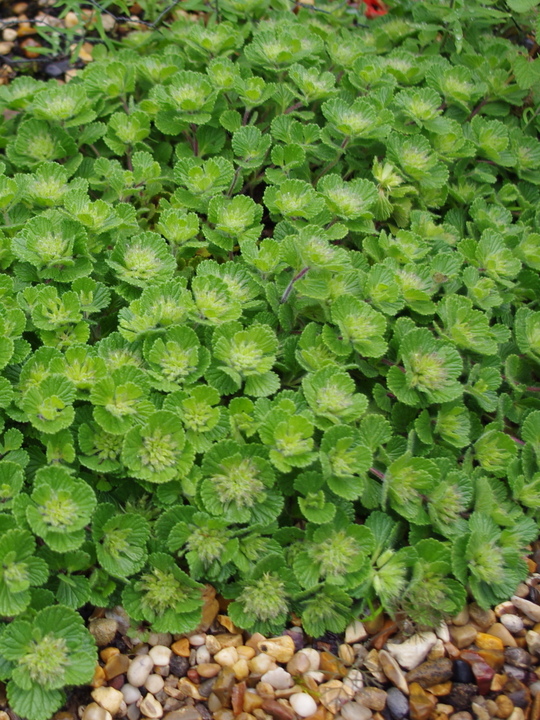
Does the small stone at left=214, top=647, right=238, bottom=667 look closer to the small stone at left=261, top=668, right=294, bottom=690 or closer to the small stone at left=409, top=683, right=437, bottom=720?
the small stone at left=261, top=668, right=294, bottom=690

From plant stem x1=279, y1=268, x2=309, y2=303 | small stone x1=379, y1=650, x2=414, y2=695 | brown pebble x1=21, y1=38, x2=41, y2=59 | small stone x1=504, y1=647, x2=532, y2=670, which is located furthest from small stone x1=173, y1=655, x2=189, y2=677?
brown pebble x1=21, y1=38, x2=41, y2=59

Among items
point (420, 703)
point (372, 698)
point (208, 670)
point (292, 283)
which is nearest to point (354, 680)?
point (372, 698)

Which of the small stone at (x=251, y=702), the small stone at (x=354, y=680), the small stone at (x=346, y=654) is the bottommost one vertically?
the small stone at (x=346, y=654)

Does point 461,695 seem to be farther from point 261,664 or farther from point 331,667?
point 261,664

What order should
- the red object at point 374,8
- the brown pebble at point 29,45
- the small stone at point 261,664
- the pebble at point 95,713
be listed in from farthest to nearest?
the red object at point 374,8 → the brown pebble at point 29,45 → the small stone at point 261,664 → the pebble at point 95,713

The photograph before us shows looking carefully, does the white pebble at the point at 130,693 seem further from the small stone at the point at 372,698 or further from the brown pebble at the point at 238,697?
the small stone at the point at 372,698

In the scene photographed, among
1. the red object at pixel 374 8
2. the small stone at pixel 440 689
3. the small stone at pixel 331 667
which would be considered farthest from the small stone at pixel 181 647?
the red object at pixel 374 8
